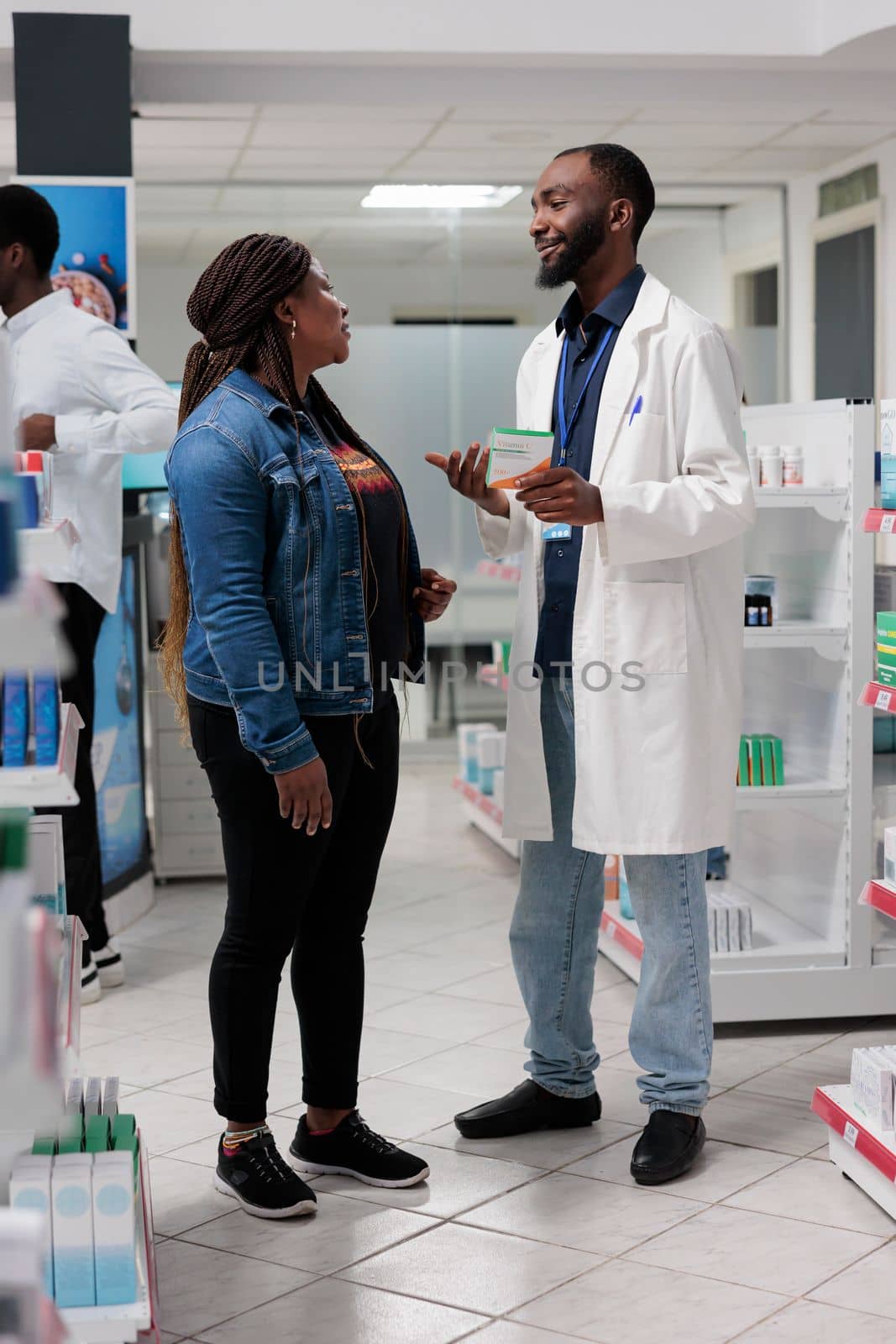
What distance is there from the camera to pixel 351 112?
5.89m

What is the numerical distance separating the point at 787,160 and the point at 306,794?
596 cm

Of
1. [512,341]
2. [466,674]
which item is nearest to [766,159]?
[512,341]

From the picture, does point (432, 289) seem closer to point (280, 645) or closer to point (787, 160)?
point (787, 160)

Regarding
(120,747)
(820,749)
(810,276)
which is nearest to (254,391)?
(820,749)

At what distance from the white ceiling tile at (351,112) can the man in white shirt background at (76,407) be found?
6.66 ft

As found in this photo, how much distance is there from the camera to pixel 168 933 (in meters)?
4.59

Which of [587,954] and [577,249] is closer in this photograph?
[577,249]

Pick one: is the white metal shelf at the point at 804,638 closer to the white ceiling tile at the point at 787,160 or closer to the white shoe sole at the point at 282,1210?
the white shoe sole at the point at 282,1210

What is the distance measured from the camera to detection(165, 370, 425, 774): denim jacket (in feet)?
7.63

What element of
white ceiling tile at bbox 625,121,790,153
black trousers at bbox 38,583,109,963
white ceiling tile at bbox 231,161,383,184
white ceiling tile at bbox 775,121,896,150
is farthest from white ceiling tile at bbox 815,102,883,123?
black trousers at bbox 38,583,109,963

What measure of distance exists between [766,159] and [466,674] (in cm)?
297

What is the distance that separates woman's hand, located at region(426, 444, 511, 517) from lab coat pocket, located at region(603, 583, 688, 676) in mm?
332

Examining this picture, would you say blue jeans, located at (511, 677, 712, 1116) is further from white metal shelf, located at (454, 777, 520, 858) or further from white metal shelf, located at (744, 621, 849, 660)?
white metal shelf, located at (454, 777, 520, 858)

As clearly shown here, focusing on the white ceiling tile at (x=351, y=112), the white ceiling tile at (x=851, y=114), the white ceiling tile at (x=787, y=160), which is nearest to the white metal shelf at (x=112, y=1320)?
the white ceiling tile at (x=351, y=112)
